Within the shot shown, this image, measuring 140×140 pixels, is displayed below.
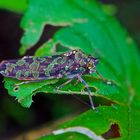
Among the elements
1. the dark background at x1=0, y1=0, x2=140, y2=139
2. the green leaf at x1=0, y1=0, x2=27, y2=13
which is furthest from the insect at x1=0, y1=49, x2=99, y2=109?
the dark background at x1=0, y1=0, x2=140, y2=139

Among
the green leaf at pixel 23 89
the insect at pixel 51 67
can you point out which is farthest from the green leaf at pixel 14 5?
the green leaf at pixel 23 89

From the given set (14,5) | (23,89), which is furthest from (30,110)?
(23,89)

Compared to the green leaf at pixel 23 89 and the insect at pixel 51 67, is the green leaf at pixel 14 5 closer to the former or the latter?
the insect at pixel 51 67

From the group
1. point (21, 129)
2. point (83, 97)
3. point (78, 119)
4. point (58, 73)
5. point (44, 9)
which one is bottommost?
point (21, 129)

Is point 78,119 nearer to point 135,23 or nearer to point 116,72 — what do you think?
point 116,72

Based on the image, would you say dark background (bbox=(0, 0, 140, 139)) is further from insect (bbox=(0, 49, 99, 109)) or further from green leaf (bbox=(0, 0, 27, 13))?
insect (bbox=(0, 49, 99, 109))

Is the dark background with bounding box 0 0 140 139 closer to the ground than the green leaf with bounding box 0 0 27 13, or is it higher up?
closer to the ground

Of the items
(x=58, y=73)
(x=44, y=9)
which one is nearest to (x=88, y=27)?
(x=44, y=9)

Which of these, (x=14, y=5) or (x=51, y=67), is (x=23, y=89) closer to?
(x=51, y=67)
